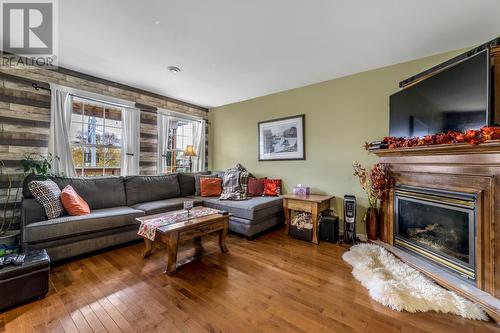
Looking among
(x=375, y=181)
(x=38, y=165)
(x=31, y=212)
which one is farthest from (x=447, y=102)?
(x=38, y=165)

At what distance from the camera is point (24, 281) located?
1.62 meters

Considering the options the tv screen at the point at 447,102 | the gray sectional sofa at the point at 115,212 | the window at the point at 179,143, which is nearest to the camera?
the tv screen at the point at 447,102

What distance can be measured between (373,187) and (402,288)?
1192 mm

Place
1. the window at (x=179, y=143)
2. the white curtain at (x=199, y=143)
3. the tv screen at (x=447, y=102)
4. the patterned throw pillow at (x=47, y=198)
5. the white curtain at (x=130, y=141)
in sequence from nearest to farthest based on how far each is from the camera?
the tv screen at (x=447, y=102), the patterned throw pillow at (x=47, y=198), the white curtain at (x=130, y=141), the window at (x=179, y=143), the white curtain at (x=199, y=143)

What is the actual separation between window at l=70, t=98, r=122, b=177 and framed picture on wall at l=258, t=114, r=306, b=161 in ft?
8.53

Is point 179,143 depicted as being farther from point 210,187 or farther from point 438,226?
point 438,226

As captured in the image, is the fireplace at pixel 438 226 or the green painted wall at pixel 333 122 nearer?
the fireplace at pixel 438 226

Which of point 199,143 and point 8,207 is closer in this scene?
point 8,207

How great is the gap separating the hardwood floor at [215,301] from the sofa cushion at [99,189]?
2.74ft

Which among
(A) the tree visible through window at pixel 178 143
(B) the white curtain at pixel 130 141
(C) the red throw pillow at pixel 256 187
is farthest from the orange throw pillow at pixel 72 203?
(C) the red throw pillow at pixel 256 187

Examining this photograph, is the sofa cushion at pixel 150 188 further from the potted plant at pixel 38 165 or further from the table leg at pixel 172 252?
the table leg at pixel 172 252

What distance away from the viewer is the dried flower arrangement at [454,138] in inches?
61.4

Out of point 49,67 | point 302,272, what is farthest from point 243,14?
point 49,67

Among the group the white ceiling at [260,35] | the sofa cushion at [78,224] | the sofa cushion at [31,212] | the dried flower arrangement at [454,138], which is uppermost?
the white ceiling at [260,35]
